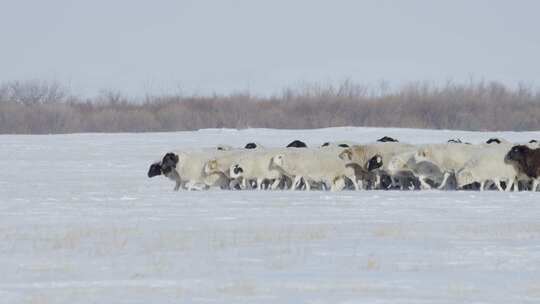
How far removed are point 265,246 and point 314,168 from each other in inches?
401

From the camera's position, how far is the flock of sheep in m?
21.1

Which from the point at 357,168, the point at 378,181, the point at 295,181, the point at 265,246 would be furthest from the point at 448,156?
the point at 265,246

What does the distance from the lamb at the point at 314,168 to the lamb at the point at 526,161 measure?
8.81 ft

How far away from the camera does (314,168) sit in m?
21.7

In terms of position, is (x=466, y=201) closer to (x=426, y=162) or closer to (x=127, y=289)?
(x=426, y=162)

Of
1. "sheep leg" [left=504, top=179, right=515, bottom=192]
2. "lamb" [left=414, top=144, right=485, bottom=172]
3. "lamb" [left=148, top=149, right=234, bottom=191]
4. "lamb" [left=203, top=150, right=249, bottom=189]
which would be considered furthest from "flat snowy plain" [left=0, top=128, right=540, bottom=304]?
"lamb" [left=414, top=144, right=485, bottom=172]

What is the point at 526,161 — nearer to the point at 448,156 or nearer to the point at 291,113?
the point at 448,156

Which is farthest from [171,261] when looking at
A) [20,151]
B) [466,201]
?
[20,151]

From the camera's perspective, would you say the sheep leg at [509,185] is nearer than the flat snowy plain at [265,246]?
No

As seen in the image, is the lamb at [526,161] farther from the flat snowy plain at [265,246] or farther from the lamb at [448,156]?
the flat snowy plain at [265,246]

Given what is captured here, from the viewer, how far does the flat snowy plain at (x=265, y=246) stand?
28.2ft

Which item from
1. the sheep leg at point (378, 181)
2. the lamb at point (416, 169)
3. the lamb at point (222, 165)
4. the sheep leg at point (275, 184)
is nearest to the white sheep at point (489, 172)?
the lamb at point (416, 169)

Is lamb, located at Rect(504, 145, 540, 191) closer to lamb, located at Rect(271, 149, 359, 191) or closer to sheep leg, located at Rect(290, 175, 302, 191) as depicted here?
lamb, located at Rect(271, 149, 359, 191)

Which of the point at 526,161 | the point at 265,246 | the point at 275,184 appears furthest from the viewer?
the point at 275,184
